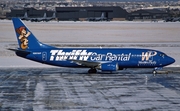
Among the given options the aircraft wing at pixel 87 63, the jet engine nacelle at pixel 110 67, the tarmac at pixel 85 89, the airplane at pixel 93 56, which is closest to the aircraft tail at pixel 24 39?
the airplane at pixel 93 56

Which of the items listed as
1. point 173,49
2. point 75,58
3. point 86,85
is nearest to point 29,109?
point 86,85

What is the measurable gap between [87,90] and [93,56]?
41.1ft

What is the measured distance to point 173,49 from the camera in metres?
90.9

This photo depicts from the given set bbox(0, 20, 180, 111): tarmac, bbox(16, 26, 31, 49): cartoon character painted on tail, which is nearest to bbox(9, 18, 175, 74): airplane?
bbox(16, 26, 31, 49): cartoon character painted on tail

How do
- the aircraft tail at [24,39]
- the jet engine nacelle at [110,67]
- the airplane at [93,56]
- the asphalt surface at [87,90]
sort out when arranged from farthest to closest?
the aircraft tail at [24,39] → the airplane at [93,56] → the jet engine nacelle at [110,67] → the asphalt surface at [87,90]

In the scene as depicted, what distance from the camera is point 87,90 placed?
46.6 meters

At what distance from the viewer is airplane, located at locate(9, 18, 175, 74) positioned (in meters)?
58.2

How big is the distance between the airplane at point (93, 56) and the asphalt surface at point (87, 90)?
1146 mm

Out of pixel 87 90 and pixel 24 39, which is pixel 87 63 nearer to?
pixel 24 39

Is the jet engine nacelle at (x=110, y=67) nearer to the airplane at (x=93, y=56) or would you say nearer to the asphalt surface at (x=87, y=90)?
the airplane at (x=93, y=56)

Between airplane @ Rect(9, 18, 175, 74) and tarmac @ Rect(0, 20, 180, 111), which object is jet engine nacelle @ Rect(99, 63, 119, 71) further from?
tarmac @ Rect(0, 20, 180, 111)

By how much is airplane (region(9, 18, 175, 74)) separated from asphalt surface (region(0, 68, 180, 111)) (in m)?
1.15

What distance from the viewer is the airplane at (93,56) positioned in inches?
2293

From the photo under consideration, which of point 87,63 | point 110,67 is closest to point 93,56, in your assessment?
point 87,63
